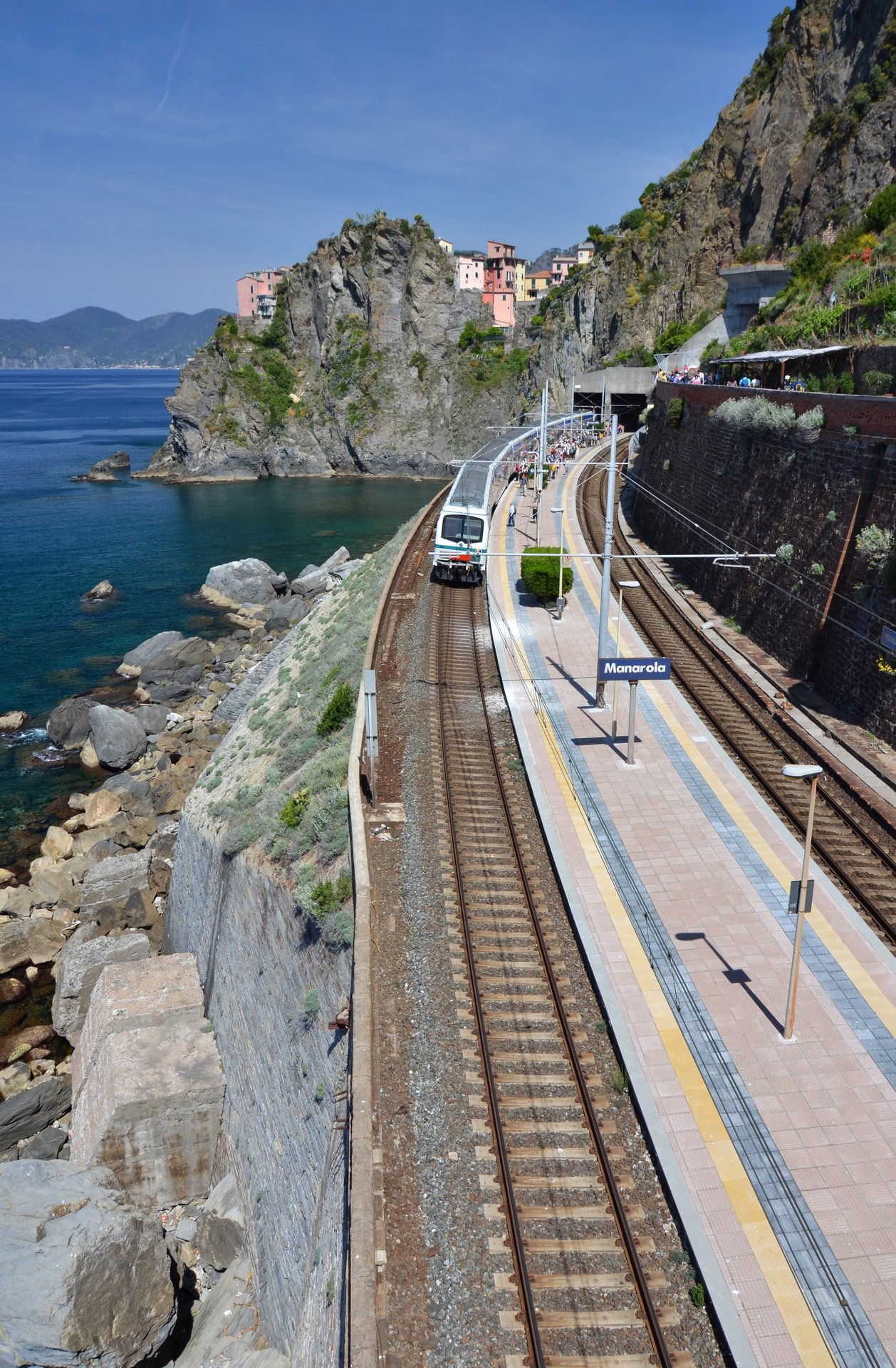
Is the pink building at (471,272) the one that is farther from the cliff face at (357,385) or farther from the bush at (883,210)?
the bush at (883,210)

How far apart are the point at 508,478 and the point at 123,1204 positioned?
38331 mm

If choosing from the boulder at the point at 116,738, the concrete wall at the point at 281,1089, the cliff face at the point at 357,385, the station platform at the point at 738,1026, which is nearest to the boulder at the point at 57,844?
the boulder at the point at 116,738

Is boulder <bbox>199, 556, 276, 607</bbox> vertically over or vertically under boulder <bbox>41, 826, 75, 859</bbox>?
over

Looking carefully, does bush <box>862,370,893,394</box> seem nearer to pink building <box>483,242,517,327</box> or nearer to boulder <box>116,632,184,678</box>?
boulder <box>116,632,184,678</box>

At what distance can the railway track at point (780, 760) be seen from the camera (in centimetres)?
1275

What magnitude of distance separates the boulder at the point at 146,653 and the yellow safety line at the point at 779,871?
27.1m

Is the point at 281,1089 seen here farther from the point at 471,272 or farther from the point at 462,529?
the point at 471,272

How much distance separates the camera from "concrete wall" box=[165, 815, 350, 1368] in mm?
9406

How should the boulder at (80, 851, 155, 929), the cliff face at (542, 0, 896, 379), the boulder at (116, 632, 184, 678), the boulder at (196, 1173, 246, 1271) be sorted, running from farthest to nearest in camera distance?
1. the cliff face at (542, 0, 896, 379)
2. the boulder at (116, 632, 184, 678)
3. the boulder at (80, 851, 155, 929)
4. the boulder at (196, 1173, 246, 1271)

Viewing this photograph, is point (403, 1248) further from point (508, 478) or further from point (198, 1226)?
point (508, 478)

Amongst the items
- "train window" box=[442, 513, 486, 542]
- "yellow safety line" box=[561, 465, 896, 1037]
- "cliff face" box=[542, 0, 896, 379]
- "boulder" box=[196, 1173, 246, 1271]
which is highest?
"cliff face" box=[542, 0, 896, 379]

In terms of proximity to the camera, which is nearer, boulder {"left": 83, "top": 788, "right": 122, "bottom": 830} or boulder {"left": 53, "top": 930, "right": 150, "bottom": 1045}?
boulder {"left": 53, "top": 930, "right": 150, "bottom": 1045}

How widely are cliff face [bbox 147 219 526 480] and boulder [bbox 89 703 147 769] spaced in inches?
2849

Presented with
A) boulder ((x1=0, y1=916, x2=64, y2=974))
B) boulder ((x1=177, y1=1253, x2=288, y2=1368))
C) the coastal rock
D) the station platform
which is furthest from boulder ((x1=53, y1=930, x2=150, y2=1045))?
the coastal rock
